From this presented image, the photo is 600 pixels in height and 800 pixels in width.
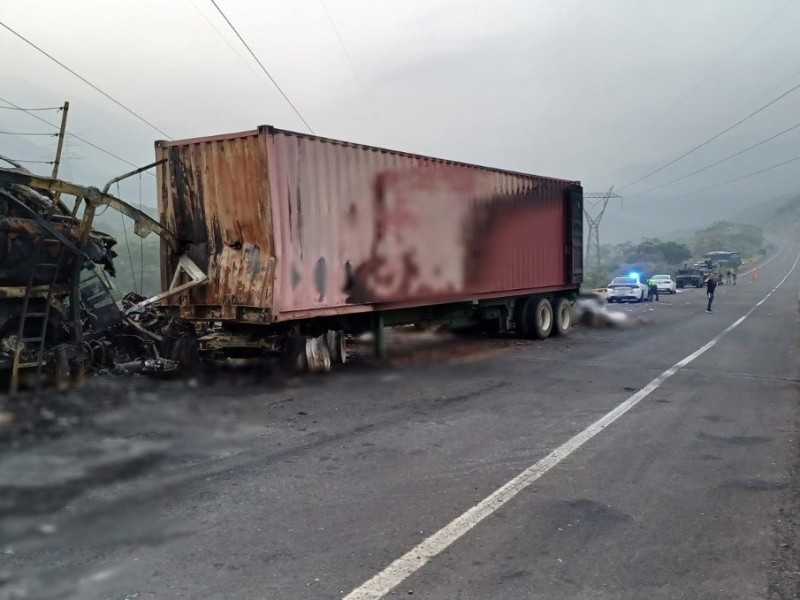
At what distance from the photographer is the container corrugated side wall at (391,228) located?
28.9 ft

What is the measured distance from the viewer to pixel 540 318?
15.0 m

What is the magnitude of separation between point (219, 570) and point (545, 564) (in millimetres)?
1869

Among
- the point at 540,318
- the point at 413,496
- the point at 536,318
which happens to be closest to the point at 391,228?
the point at 536,318

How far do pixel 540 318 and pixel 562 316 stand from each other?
5.14ft

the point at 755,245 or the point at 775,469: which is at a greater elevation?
the point at 755,245

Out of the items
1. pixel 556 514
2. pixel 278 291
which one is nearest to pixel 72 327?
pixel 278 291

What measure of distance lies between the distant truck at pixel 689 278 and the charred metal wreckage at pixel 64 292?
145 feet

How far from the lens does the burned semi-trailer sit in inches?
343

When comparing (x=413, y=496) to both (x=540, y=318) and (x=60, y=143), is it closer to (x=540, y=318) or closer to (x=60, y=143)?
(x=60, y=143)

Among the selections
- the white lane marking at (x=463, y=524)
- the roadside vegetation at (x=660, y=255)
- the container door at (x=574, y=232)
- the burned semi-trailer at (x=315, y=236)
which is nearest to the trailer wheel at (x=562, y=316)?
the container door at (x=574, y=232)

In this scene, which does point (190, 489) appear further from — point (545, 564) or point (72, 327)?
point (72, 327)

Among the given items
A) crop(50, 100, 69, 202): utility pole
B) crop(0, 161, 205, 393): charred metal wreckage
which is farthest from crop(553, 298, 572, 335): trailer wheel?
crop(50, 100, 69, 202): utility pole

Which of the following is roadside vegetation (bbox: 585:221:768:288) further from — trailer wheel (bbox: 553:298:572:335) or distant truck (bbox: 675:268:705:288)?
trailer wheel (bbox: 553:298:572:335)

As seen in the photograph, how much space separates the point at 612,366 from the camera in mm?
10781
